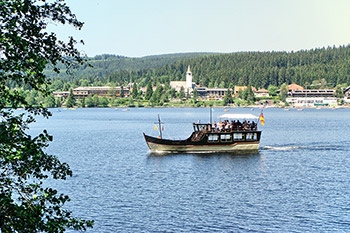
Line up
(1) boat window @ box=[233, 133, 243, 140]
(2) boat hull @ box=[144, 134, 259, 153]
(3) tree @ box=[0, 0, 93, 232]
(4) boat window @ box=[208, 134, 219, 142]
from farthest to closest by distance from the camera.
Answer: (1) boat window @ box=[233, 133, 243, 140] < (4) boat window @ box=[208, 134, 219, 142] < (2) boat hull @ box=[144, 134, 259, 153] < (3) tree @ box=[0, 0, 93, 232]

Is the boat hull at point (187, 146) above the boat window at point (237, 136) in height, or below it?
below

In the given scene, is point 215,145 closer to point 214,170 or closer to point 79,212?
point 214,170

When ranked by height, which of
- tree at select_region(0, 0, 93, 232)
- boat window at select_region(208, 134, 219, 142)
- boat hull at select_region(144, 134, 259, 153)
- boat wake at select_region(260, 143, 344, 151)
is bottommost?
boat wake at select_region(260, 143, 344, 151)

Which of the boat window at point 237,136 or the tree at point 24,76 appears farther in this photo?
the boat window at point 237,136

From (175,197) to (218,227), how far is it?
9765mm

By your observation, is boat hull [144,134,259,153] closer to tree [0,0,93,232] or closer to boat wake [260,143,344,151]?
boat wake [260,143,344,151]

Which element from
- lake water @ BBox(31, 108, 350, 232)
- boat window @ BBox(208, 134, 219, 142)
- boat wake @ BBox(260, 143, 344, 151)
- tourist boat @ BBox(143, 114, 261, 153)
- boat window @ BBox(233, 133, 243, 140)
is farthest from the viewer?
boat wake @ BBox(260, 143, 344, 151)

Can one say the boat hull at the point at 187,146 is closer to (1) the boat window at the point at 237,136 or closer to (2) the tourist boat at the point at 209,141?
(2) the tourist boat at the point at 209,141

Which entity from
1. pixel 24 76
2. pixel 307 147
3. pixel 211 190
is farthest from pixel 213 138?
pixel 24 76

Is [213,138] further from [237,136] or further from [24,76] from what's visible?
[24,76]

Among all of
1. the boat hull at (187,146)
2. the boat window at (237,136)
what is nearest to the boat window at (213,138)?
the boat hull at (187,146)

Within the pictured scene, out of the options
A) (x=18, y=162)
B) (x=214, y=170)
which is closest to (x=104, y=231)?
(x=18, y=162)

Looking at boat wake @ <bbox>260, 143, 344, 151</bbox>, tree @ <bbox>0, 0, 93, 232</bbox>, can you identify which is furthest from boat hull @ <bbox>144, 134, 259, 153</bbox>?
tree @ <bbox>0, 0, 93, 232</bbox>

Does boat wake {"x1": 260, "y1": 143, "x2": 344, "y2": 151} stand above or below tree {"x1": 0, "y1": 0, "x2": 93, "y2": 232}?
below
